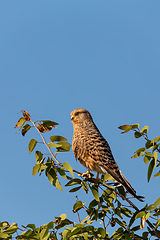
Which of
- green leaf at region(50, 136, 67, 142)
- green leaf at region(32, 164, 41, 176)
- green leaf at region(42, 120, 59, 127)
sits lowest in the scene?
green leaf at region(32, 164, 41, 176)

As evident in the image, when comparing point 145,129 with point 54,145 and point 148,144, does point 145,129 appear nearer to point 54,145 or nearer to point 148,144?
point 148,144

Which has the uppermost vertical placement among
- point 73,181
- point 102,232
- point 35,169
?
point 35,169

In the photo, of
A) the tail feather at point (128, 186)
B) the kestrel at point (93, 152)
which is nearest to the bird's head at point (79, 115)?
the kestrel at point (93, 152)

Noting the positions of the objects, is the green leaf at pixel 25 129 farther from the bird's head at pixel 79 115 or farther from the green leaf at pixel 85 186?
the bird's head at pixel 79 115

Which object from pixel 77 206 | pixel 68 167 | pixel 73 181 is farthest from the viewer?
→ pixel 77 206

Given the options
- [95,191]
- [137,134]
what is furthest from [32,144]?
[137,134]

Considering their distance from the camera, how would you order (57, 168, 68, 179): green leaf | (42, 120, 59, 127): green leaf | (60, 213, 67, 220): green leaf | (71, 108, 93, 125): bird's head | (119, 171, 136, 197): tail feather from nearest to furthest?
(57, 168, 68, 179): green leaf → (42, 120, 59, 127): green leaf → (60, 213, 67, 220): green leaf → (119, 171, 136, 197): tail feather → (71, 108, 93, 125): bird's head

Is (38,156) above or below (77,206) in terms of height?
above

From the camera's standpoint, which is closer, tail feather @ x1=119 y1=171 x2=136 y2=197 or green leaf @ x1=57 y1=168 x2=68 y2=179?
green leaf @ x1=57 y1=168 x2=68 y2=179

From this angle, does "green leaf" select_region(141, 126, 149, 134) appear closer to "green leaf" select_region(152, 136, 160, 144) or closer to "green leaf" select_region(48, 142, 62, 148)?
"green leaf" select_region(152, 136, 160, 144)

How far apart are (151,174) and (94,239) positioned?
0.95 m

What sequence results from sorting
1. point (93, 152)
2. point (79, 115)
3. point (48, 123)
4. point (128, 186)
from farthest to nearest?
point (79, 115), point (93, 152), point (128, 186), point (48, 123)

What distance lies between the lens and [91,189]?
3.61 metres

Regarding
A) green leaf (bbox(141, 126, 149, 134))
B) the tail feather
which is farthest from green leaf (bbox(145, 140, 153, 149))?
the tail feather
